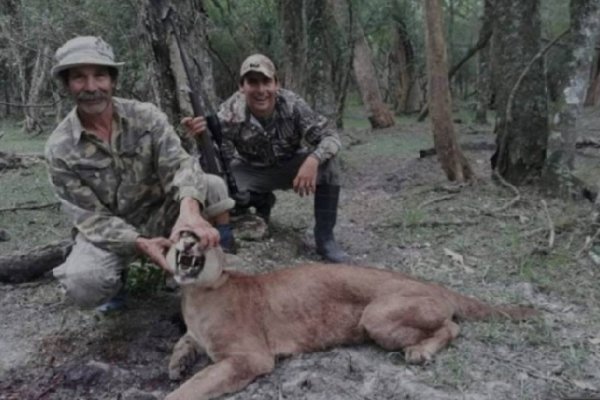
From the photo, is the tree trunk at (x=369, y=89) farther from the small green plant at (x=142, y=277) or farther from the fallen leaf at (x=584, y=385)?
the fallen leaf at (x=584, y=385)

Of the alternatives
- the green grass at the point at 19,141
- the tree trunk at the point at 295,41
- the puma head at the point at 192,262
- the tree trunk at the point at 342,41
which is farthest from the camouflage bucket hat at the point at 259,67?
the green grass at the point at 19,141

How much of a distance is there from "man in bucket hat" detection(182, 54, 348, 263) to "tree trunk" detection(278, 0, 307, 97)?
3.93 m

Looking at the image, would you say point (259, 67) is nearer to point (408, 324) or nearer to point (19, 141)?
point (408, 324)

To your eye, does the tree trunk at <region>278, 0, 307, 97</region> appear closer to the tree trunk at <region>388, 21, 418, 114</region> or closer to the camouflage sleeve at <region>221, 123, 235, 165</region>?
the camouflage sleeve at <region>221, 123, 235, 165</region>

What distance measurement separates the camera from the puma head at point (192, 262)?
3.65 meters

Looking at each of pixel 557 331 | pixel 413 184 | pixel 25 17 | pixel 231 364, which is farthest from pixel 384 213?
pixel 25 17

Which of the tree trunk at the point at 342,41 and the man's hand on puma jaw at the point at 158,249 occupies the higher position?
the tree trunk at the point at 342,41

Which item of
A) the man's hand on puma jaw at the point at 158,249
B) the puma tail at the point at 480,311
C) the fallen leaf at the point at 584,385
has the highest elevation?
the man's hand on puma jaw at the point at 158,249

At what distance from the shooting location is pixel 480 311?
4.25m

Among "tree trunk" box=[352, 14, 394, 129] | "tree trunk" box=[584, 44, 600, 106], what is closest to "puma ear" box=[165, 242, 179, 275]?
"tree trunk" box=[352, 14, 394, 129]

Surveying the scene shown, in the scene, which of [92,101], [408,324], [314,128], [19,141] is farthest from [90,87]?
[19,141]

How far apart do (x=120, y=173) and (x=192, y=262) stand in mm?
1184

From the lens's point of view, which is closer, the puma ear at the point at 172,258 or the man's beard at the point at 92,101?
the puma ear at the point at 172,258

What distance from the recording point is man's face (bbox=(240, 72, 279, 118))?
5.74 meters
